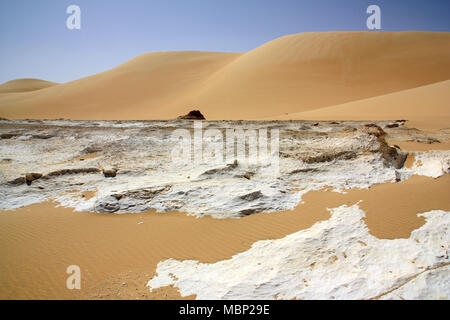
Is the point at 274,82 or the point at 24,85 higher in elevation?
the point at 24,85

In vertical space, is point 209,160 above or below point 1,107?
below

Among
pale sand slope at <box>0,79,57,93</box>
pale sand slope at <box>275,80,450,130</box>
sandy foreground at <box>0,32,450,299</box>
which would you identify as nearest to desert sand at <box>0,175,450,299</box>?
sandy foreground at <box>0,32,450,299</box>

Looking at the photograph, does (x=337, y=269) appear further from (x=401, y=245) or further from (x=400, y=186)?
(x=400, y=186)

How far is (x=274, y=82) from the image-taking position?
27016mm

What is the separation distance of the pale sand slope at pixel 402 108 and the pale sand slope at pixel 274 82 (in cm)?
404

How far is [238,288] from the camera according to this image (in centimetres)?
272

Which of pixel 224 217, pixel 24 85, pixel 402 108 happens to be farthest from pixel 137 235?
pixel 24 85

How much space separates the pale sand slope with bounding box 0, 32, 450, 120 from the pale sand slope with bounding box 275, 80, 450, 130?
4043mm

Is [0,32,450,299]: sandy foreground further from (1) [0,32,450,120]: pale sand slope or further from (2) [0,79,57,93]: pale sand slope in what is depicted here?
(2) [0,79,57,93]: pale sand slope

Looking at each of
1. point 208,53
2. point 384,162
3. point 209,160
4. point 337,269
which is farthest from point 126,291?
point 208,53

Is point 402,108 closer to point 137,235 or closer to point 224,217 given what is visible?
point 224,217

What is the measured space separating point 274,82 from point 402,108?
12.8 meters

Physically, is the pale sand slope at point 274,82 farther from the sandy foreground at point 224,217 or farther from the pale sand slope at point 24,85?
the pale sand slope at point 24,85
